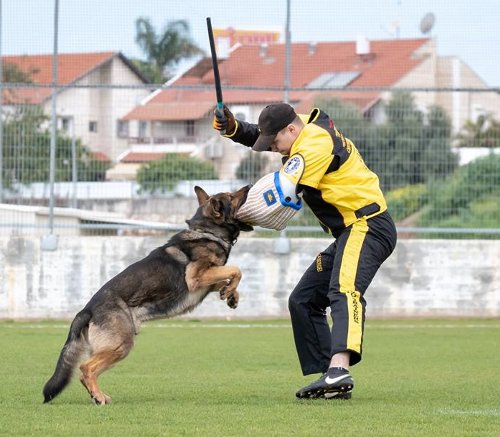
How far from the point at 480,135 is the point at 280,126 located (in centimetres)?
897

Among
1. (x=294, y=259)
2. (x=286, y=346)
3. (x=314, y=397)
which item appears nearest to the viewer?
(x=314, y=397)

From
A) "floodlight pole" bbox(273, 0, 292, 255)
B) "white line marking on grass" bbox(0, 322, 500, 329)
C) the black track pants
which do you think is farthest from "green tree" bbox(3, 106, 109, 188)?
the black track pants

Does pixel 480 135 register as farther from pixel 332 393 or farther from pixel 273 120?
pixel 332 393

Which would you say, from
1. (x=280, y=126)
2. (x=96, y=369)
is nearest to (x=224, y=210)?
(x=280, y=126)

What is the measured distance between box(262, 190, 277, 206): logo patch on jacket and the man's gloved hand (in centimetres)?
95

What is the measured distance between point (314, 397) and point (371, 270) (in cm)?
86

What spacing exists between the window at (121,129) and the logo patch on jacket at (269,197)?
314 inches

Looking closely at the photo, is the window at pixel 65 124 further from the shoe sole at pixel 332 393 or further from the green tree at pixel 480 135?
the shoe sole at pixel 332 393

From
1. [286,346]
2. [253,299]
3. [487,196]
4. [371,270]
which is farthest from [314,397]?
[487,196]

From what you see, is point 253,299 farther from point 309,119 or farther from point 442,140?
point 309,119

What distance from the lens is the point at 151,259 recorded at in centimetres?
681

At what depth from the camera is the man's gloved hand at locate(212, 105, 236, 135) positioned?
7145mm

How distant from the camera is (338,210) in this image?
6602 mm

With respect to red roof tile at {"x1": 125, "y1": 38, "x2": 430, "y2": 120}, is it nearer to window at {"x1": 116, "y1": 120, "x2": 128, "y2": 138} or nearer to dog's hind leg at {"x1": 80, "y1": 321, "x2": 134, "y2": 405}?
window at {"x1": 116, "y1": 120, "x2": 128, "y2": 138}
